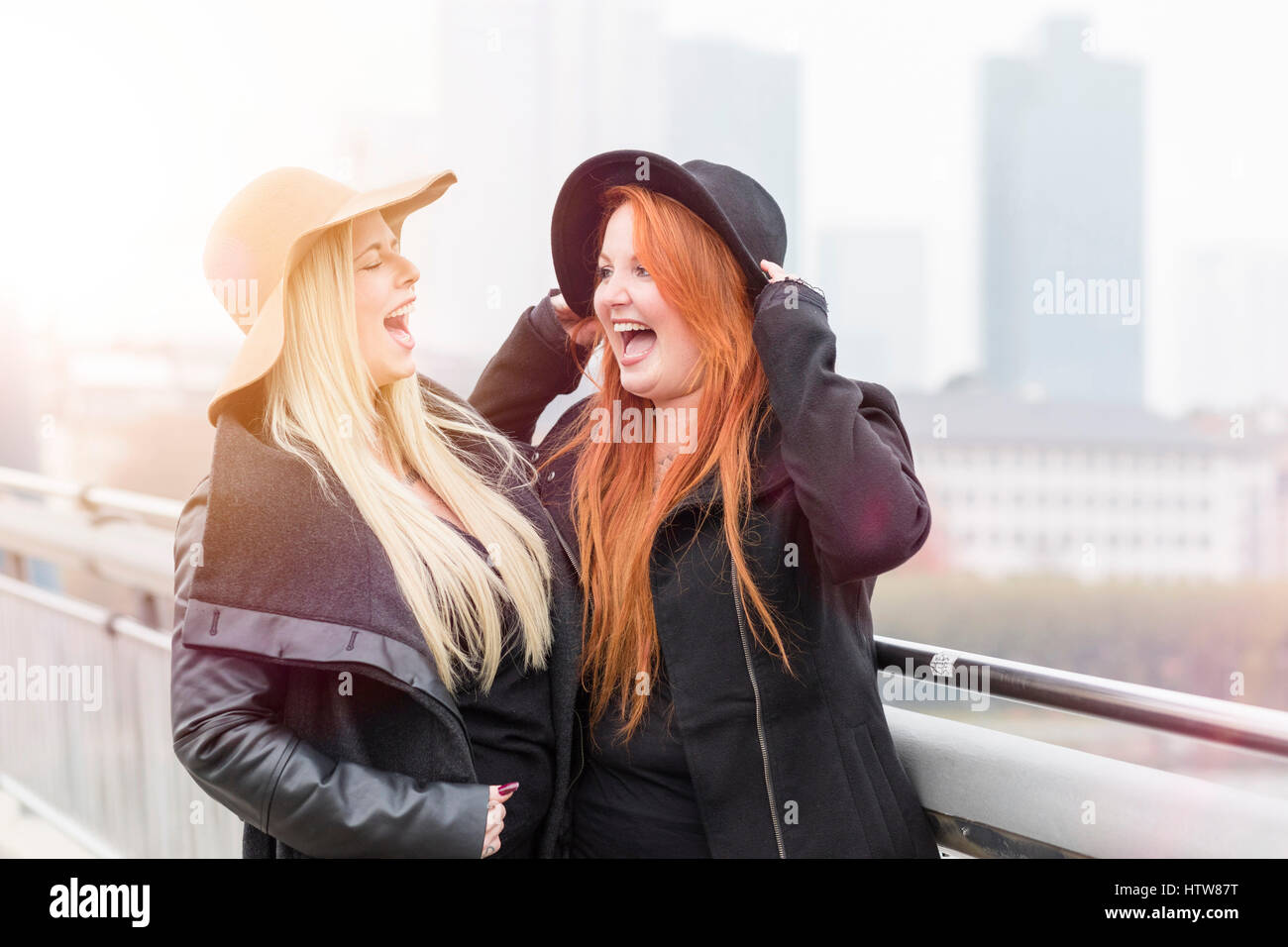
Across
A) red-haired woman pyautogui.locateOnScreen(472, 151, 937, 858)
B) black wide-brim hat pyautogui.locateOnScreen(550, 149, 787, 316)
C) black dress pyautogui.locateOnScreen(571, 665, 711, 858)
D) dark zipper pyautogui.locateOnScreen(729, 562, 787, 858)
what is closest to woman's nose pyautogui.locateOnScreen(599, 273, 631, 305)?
red-haired woman pyautogui.locateOnScreen(472, 151, 937, 858)

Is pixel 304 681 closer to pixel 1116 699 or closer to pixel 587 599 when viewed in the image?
pixel 587 599

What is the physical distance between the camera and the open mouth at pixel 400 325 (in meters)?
1.94

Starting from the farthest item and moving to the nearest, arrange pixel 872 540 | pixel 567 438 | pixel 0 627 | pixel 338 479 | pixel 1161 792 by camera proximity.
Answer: pixel 0 627 → pixel 567 438 → pixel 338 479 → pixel 872 540 → pixel 1161 792

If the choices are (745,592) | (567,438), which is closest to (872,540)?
(745,592)

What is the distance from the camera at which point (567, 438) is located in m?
2.30

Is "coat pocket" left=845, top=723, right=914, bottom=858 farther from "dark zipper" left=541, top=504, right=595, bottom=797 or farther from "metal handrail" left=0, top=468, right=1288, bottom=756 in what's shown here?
"dark zipper" left=541, top=504, right=595, bottom=797

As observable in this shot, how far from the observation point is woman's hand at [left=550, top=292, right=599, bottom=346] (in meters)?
2.33

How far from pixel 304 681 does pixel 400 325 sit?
0.70 metres

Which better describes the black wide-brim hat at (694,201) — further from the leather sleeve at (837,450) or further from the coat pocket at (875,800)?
the coat pocket at (875,800)

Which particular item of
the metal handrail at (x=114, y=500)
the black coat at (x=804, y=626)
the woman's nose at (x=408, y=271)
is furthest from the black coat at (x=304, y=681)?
the metal handrail at (x=114, y=500)

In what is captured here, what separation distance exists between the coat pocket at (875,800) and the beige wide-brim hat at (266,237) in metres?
1.19
